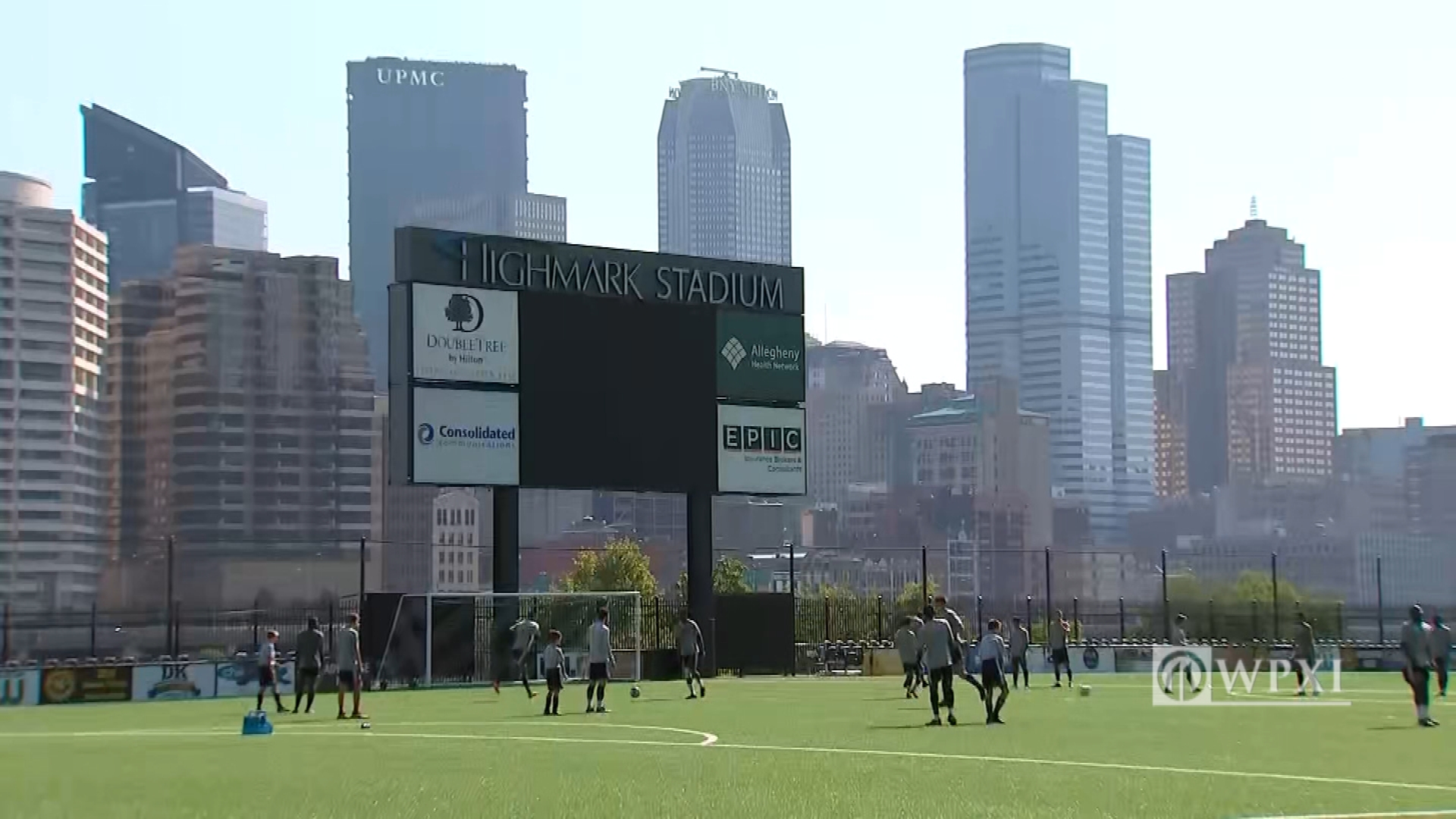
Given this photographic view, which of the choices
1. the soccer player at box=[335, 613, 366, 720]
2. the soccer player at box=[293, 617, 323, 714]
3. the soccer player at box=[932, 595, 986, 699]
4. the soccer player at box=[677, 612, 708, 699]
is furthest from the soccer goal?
the soccer player at box=[932, 595, 986, 699]

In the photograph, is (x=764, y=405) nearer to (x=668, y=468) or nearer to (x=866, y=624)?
(x=668, y=468)

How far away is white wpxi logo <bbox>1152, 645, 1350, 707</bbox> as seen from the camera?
4091 centimetres

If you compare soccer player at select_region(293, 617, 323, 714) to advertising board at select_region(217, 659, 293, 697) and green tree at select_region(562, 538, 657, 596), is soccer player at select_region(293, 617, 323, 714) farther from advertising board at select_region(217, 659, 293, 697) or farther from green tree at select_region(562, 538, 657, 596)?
green tree at select_region(562, 538, 657, 596)

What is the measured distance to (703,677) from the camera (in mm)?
56625

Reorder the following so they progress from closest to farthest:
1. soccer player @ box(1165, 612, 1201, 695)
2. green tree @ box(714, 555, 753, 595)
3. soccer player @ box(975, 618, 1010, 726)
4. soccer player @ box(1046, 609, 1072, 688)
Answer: soccer player @ box(975, 618, 1010, 726) < soccer player @ box(1165, 612, 1201, 695) < soccer player @ box(1046, 609, 1072, 688) < green tree @ box(714, 555, 753, 595)

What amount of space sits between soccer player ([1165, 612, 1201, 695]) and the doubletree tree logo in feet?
54.2

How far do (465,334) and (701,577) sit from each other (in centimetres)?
1033

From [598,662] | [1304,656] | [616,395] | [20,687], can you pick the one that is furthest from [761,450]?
[20,687]

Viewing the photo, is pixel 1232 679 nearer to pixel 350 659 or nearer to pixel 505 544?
pixel 505 544

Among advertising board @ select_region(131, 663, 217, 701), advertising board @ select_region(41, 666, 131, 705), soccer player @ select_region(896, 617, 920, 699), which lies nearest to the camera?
soccer player @ select_region(896, 617, 920, 699)

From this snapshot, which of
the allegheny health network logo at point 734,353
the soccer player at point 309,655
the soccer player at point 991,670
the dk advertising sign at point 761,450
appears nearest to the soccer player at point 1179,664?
the dk advertising sign at point 761,450

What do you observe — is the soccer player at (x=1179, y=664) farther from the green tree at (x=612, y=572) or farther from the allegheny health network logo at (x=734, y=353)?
the green tree at (x=612, y=572)

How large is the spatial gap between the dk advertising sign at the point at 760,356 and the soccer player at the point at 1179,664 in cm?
1100

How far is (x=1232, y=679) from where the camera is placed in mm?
52688
